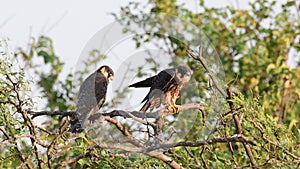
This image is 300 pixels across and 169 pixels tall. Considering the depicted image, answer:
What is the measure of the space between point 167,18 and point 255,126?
26.1 inches

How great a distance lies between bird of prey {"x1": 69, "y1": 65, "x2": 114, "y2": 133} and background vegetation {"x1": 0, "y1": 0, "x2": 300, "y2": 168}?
60 millimetres

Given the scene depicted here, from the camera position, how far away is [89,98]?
3453mm

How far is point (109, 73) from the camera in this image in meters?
3.23

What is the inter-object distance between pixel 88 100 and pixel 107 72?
9.4 inches

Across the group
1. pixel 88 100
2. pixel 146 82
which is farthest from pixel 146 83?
pixel 88 100

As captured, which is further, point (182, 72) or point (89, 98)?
point (89, 98)

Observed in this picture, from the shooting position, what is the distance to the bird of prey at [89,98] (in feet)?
10.8

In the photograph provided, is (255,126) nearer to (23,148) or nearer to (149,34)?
(149,34)

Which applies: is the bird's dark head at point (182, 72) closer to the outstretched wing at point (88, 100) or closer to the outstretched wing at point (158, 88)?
the outstretched wing at point (158, 88)

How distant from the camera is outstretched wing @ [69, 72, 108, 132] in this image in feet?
11.0

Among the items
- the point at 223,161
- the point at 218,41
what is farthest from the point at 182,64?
the point at 218,41

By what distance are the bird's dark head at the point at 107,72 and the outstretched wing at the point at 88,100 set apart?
0.10 ft

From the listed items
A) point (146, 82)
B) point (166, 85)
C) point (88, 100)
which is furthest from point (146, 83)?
point (88, 100)

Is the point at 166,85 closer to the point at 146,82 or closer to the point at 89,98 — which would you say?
the point at 146,82
